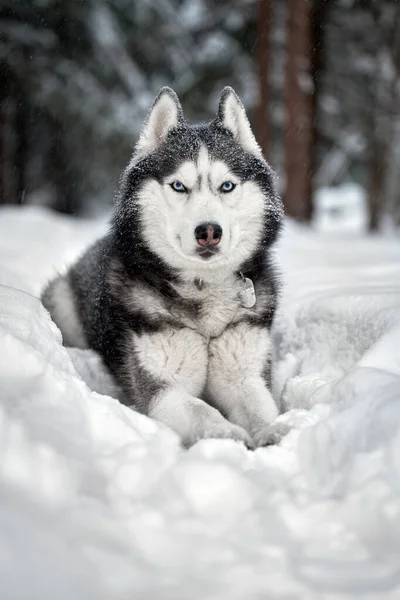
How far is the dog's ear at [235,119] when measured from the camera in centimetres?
315

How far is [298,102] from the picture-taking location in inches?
380

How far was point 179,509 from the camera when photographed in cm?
174

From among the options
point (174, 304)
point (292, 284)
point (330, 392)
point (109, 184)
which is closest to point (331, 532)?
point (330, 392)

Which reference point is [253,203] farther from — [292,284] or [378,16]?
[378,16]

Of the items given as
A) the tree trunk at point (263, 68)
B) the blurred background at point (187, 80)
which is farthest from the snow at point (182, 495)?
the tree trunk at point (263, 68)

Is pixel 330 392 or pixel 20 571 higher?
pixel 330 392

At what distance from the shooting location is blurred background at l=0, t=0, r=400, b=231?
10.7 metres

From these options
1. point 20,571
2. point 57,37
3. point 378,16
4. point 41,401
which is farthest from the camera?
point 378,16

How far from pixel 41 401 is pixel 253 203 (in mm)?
1499

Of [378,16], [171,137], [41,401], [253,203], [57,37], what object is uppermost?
[378,16]

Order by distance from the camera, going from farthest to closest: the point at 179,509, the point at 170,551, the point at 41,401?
1. the point at 41,401
2. the point at 179,509
3. the point at 170,551

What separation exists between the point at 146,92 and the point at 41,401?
13009mm

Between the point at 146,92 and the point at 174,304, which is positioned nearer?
the point at 174,304

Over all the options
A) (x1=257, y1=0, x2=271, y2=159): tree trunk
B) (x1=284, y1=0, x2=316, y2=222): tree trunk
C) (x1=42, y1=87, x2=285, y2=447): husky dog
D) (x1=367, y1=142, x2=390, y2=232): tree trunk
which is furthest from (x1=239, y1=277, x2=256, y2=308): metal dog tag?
(x1=367, y1=142, x2=390, y2=232): tree trunk
